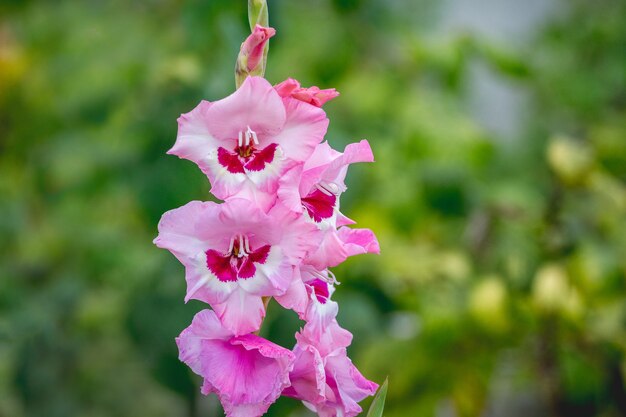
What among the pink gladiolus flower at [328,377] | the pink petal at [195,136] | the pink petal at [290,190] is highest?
the pink petal at [195,136]

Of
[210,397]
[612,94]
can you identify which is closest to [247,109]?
[210,397]

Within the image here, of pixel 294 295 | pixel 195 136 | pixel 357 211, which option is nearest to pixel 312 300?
pixel 294 295

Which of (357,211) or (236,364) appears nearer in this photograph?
(236,364)

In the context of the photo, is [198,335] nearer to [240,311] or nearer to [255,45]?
[240,311]

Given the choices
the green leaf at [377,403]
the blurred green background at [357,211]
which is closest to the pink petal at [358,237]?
the green leaf at [377,403]

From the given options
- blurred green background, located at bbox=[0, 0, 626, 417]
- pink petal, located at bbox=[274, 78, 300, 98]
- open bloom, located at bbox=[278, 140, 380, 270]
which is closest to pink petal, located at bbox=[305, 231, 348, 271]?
open bloom, located at bbox=[278, 140, 380, 270]

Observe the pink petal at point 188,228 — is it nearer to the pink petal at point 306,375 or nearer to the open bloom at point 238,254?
the open bloom at point 238,254

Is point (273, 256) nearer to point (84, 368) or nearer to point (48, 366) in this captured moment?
point (48, 366)
